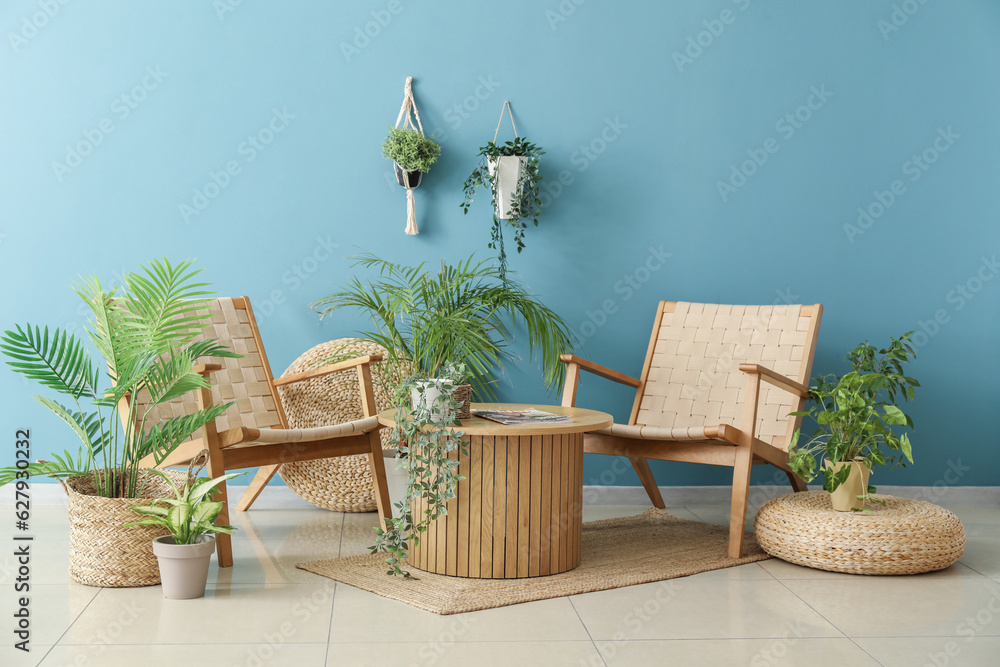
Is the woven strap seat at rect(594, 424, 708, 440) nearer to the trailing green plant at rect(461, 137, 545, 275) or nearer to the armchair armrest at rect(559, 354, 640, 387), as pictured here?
the armchair armrest at rect(559, 354, 640, 387)

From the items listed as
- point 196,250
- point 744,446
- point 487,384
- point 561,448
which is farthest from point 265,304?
point 744,446

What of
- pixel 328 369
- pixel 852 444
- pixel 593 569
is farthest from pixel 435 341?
pixel 852 444

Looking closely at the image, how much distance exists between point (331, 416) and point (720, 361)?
1607 mm

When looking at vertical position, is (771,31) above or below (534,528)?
above

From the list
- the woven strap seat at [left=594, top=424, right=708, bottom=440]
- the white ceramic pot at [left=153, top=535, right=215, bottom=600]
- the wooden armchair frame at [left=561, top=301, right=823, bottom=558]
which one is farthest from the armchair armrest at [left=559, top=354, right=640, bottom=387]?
the white ceramic pot at [left=153, top=535, right=215, bottom=600]

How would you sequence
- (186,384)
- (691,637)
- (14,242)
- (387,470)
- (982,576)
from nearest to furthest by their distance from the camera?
(691,637)
(186,384)
(982,576)
(387,470)
(14,242)

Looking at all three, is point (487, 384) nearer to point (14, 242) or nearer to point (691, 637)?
point (691, 637)

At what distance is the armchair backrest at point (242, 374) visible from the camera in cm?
311

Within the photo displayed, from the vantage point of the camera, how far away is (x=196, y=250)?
139 inches

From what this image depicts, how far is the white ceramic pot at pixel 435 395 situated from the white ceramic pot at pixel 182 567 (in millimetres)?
731

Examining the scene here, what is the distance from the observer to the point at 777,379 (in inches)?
113

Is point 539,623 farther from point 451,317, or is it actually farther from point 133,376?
point 133,376

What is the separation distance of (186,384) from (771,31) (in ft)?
9.25

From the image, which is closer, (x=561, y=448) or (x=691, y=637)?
(x=691, y=637)
